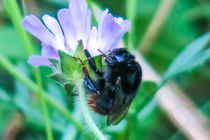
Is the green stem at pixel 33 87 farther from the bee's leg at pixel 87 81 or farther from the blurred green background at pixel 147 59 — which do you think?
the bee's leg at pixel 87 81

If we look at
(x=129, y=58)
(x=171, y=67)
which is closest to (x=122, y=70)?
(x=129, y=58)

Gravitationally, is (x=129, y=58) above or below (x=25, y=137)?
above

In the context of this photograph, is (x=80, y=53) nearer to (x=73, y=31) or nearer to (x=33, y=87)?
(x=73, y=31)

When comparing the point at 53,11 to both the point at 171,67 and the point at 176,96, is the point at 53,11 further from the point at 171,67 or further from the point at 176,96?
the point at 171,67

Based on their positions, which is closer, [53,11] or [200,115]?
[200,115]

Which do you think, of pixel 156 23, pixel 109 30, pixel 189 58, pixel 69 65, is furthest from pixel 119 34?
pixel 156 23

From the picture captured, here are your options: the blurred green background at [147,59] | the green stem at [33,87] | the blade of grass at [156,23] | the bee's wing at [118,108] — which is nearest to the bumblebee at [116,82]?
the bee's wing at [118,108]

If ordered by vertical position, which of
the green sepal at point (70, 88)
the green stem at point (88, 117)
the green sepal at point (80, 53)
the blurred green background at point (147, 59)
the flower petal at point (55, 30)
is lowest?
the blurred green background at point (147, 59)
